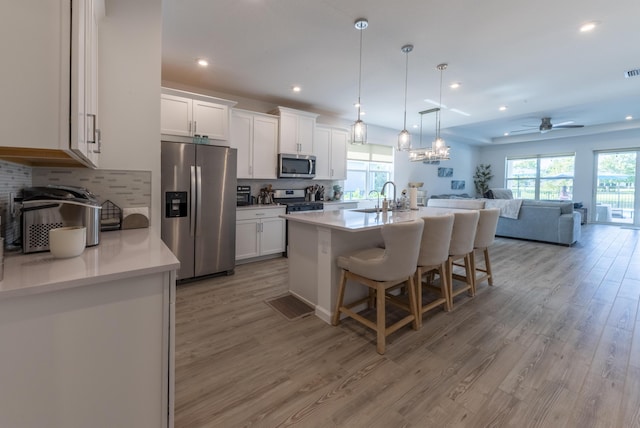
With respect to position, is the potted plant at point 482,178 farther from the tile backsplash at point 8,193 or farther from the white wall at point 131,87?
the tile backsplash at point 8,193

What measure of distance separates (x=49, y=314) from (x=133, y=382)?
1.36 feet

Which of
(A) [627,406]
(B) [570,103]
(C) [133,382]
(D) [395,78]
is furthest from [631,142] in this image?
(C) [133,382]

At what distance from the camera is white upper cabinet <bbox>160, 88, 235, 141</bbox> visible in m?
3.65

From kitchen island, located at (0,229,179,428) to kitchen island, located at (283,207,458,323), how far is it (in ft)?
4.62

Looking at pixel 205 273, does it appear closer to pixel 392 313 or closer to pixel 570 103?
pixel 392 313

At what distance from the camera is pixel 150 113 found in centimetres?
211

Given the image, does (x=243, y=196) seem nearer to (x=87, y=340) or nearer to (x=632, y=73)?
(x=87, y=340)

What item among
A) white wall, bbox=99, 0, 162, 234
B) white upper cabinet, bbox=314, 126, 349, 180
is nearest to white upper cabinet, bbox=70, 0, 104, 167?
→ white wall, bbox=99, 0, 162, 234

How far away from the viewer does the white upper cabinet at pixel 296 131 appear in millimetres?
4883

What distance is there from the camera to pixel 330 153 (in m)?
5.73

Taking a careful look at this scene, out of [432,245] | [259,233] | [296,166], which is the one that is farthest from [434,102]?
[259,233]

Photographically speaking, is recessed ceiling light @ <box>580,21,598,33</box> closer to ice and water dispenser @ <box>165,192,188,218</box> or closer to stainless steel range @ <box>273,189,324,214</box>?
stainless steel range @ <box>273,189,324,214</box>

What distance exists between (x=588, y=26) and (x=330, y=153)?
3.85 m

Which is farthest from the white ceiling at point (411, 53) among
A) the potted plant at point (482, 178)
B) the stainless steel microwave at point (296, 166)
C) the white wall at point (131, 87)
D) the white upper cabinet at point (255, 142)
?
the potted plant at point (482, 178)
